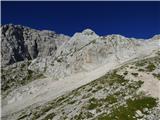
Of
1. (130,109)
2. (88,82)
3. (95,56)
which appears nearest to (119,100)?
(130,109)

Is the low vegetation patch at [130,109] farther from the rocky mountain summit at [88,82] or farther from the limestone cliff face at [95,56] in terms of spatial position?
the limestone cliff face at [95,56]

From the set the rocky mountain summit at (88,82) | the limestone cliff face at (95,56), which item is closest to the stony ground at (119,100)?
the rocky mountain summit at (88,82)

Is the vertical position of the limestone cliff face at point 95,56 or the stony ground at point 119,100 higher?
the limestone cliff face at point 95,56

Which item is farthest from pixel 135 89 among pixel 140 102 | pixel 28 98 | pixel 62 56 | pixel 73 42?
pixel 73 42

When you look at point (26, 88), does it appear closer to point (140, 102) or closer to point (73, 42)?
point (73, 42)

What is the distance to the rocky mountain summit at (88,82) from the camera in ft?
214

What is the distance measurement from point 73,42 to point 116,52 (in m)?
43.4

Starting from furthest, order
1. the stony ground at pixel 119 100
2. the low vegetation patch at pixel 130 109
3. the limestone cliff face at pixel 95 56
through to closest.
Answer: the limestone cliff face at pixel 95 56
the stony ground at pixel 119 100
the low vegetation patch at pixel 130 109

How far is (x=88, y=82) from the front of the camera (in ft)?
368

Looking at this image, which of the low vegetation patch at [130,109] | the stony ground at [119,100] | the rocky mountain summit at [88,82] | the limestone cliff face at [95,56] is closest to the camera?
the low vegetation patch at [130,109]

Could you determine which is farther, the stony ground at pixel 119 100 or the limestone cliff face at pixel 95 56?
the limestone cliff face at pixel 95 56

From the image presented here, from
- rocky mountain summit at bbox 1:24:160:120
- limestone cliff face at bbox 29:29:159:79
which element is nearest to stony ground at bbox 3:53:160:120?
rocky mountain summit at bbox 1:24:160:120

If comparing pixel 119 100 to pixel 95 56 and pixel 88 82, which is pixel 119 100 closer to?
pixel 88 82

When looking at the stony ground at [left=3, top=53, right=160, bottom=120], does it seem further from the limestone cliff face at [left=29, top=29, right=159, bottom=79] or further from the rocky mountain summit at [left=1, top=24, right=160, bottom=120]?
the limestone cliff face at [left=29, top=29, right=159, bottom=79]
